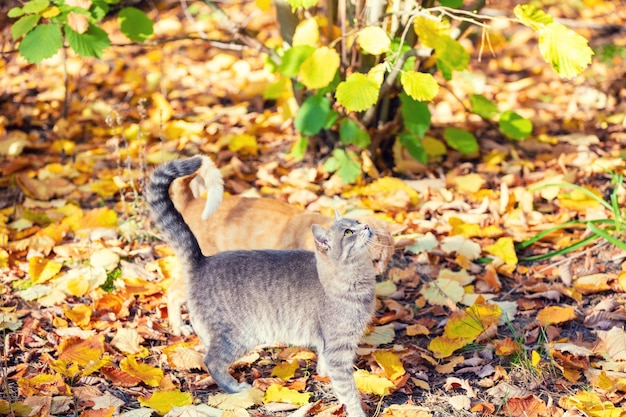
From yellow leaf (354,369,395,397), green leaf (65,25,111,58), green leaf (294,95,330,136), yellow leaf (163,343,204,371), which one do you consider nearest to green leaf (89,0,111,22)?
green leaf (65,25,111,58)

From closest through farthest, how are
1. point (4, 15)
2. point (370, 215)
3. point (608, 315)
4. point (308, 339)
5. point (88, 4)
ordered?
point (308, 339) < point (608, 315) < point (88, 4) < point (370, 215) < point (4, 15)

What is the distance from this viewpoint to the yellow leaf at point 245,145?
5945mm

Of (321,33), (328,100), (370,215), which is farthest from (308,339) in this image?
(321,33)

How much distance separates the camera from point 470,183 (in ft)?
17.6

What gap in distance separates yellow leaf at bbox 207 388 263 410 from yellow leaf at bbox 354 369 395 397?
457 mm

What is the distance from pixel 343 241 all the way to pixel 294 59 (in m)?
1.79

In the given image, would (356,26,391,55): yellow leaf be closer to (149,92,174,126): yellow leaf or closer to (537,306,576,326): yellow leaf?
(537,306,576,326): yellow leaf

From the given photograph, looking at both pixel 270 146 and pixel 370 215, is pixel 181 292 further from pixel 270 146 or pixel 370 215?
pixel 270 146

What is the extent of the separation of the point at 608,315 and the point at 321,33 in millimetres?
2677

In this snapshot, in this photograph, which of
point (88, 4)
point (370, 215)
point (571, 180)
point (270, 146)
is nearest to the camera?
point (88, 4)

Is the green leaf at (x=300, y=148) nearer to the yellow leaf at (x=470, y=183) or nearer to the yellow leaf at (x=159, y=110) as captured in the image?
the yellow leaf at (x=470, y=183)

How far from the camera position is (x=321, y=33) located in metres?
5.32

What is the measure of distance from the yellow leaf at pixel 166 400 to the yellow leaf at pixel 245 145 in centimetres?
288

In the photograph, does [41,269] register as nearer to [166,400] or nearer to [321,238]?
[166,400]
